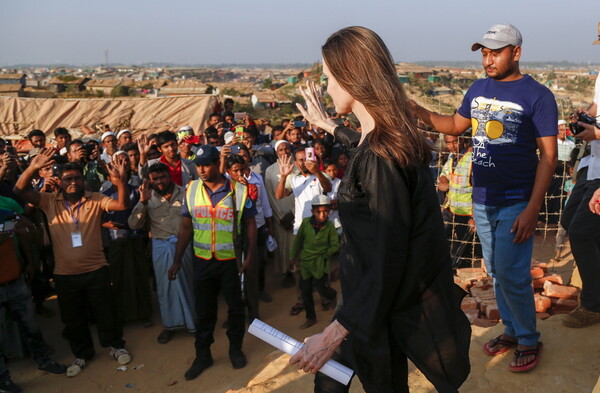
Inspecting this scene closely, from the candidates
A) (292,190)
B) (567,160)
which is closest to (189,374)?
(292,190)

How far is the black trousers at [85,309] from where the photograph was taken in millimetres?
4727

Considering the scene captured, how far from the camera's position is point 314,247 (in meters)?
5.50

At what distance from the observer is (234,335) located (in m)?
4.86

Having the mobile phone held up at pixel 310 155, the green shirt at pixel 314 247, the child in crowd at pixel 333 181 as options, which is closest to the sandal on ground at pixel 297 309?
the green shirt at pixel 314 247

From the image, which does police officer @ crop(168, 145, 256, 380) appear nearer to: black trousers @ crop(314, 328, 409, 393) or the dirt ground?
the dirt ground

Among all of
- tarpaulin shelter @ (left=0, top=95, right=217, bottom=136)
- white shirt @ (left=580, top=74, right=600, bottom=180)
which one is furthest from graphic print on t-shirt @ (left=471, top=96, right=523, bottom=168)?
tarpaulin shelter @ (left=0, top=95, right=217, bottom=136)

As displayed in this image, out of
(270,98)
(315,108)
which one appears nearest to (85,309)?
(315,108)

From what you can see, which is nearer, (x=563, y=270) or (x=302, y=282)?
(x=302, y=282)

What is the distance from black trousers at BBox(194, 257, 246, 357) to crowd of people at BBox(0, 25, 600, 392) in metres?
0.01

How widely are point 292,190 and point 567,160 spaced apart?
4.54 metres

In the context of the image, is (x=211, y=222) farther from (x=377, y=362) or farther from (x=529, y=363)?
(x=377, y=362)

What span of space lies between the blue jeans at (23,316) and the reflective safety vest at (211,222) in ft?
5.35

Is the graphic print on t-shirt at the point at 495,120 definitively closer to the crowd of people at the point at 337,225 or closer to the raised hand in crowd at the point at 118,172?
the crowd of people at the point at 337,225

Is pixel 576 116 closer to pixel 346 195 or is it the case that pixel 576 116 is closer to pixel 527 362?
pixel 527 362
